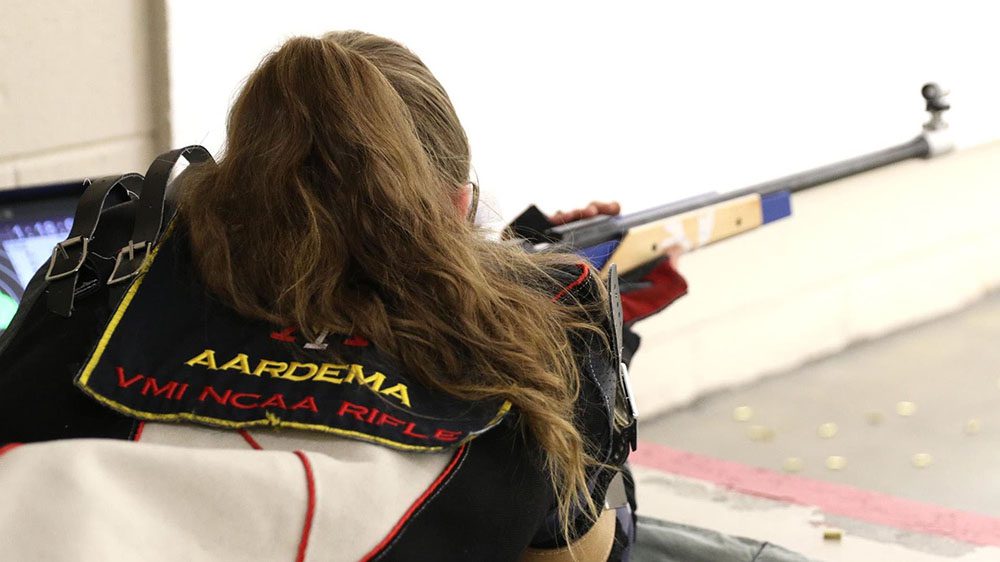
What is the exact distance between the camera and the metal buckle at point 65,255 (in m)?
0.88

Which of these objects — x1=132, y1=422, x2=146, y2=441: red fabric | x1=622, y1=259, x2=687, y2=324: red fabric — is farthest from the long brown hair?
x1=622, y1=259, x2=687, y2=324: red fabric

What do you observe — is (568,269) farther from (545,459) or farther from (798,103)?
(798,103)


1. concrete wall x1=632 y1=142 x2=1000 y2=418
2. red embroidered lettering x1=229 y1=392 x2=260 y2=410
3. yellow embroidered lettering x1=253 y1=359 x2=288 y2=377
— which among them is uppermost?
yellow embroidered lettering x1=253 y1=359 x2=288 y2=377

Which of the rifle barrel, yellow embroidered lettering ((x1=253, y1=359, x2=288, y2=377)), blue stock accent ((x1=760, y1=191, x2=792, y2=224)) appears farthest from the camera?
blue stock accent ((x1=760, y1=191, x2=792, y2=224))

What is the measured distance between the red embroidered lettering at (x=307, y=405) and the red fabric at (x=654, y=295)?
0.95 meters

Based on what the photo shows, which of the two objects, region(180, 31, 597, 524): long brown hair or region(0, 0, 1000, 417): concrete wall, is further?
region(0, 0, 1000, 417): concrete wall

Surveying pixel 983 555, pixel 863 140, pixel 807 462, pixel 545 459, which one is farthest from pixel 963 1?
pixel 545 459

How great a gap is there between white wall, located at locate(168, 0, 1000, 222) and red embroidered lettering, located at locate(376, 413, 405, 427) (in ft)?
3.05

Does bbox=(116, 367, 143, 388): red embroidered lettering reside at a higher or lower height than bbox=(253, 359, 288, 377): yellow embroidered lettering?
lower

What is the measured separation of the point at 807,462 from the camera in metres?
2.28

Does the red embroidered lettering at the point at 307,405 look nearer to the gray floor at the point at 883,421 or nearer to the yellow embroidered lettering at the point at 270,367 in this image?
the yellow embroidered lettering at the point at 270,367

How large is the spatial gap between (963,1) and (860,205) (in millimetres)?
567

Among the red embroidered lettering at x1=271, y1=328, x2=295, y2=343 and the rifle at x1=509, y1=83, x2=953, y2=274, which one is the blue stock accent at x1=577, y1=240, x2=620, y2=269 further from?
the red embroidered lettering at x1=271, y1=328, x2=295, y2=343

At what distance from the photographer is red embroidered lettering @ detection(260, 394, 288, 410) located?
808mm
